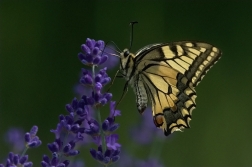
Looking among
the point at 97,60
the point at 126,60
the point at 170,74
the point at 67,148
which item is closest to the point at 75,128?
the point at 67,148

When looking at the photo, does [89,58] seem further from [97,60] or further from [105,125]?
[105,125]

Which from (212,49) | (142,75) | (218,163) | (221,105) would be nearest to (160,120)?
(142,75)

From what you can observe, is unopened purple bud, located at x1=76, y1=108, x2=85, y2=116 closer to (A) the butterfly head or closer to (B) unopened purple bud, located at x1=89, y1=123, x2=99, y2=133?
(B) unopened purple bud, located at x1=89, y1=123, x2=99, y2=133

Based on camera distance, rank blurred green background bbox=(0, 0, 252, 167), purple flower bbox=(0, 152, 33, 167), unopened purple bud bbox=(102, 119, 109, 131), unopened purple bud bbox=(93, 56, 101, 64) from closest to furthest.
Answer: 1. purple flower bbox=(0, 152, 33, 167)
2. unopened purple bud bbox=(102, 119, 109, 131)
3. unopened purple bud bbox=(93, 56, 101, 64)
4. blurred green background bbox=(0, 0, 252, 167)

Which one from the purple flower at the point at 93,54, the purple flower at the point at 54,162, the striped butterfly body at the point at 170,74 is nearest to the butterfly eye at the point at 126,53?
the striped butterfly body at the point at 170,74

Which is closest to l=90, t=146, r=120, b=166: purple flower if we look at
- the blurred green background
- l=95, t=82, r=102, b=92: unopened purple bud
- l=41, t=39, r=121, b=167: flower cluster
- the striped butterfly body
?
l=41, t=39, r=121, b=167: flower cluster

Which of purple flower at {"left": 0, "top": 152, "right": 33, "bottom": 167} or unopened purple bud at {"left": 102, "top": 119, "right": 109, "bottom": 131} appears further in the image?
unopened purple bud at {"left": 102, "top": 119, "right": 109, "bottom": 131}

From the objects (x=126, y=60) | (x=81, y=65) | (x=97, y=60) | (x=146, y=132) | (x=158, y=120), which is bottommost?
(x=81, y=65)
